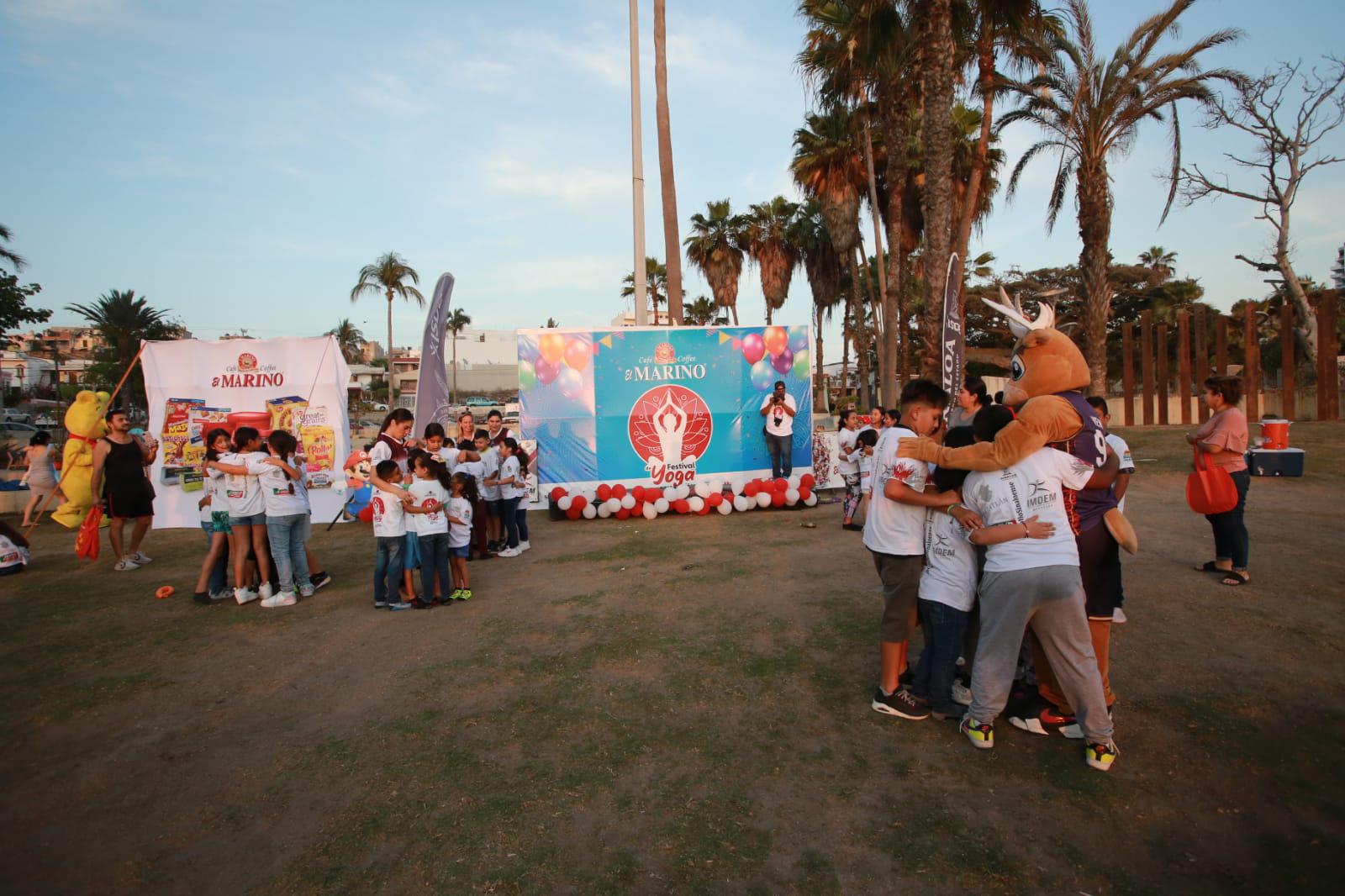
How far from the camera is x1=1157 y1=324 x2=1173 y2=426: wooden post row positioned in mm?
20281

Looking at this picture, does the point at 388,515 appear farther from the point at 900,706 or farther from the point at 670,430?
the point at 670,430

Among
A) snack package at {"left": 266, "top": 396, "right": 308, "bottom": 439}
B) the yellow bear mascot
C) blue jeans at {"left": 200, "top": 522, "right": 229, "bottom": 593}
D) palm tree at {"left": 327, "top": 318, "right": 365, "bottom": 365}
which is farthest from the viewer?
palm tree at {"left": 327, "top": 318, "right": 365, "bottom": 365}

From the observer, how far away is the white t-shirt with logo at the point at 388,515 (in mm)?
6461

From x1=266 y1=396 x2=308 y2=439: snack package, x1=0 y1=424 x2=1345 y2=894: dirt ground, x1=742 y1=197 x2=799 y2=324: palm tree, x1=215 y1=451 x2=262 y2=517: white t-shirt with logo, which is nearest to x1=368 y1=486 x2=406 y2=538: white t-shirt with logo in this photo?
x1=0 y1=424 x2=1345 y2=894: dirt ground

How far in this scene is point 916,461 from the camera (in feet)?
12.7

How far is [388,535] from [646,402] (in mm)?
6199

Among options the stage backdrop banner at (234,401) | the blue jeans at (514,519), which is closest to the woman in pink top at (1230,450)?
the blue jeans at (514,519)

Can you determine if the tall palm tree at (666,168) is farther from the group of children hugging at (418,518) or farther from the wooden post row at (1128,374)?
the wooden post row at (1128,374)

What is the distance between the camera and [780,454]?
40.9ft

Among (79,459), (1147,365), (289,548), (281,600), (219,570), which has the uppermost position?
(1147,365)

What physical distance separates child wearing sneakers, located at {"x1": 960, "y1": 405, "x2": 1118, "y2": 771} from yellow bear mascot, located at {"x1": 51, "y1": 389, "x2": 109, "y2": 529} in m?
10.5

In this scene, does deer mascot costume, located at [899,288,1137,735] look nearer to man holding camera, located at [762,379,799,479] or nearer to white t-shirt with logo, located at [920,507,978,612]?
white t-shirt with logo, located at [920,507,978,612]

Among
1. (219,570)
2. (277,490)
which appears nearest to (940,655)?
(277,490)

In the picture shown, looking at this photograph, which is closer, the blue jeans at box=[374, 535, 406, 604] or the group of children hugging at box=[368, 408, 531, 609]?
the group of children hugging at box=[368, 408, 531, 609]
